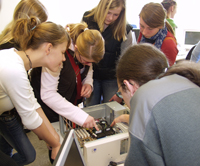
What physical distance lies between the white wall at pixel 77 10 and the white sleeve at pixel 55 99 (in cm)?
183

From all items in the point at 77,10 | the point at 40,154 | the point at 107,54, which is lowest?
the point at 40,154

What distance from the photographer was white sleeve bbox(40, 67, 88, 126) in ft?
3.31

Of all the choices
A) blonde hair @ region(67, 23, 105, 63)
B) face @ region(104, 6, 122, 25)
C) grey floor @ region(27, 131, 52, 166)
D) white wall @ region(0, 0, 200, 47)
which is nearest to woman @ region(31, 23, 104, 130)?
blonde hair @ region(67, 23, 105, 63)

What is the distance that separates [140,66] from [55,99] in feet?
2.02

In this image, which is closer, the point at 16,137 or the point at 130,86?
the point at 130,86

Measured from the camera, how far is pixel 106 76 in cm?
151

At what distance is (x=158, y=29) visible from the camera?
1352 millimetres

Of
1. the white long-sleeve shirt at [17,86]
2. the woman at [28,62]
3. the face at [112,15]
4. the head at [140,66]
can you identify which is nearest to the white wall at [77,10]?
the face at [112,15]

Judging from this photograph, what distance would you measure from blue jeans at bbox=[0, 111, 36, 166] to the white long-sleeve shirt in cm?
20

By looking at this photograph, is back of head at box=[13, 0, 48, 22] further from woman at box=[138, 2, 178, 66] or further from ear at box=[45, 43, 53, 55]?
A: woman at box=[138, 2, 178, 66]

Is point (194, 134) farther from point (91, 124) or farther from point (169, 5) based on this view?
point (169, 5)

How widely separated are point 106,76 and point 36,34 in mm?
784

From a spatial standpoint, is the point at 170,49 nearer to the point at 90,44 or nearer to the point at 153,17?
the point at 153,17

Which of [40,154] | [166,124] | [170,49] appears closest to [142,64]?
[166,124]
